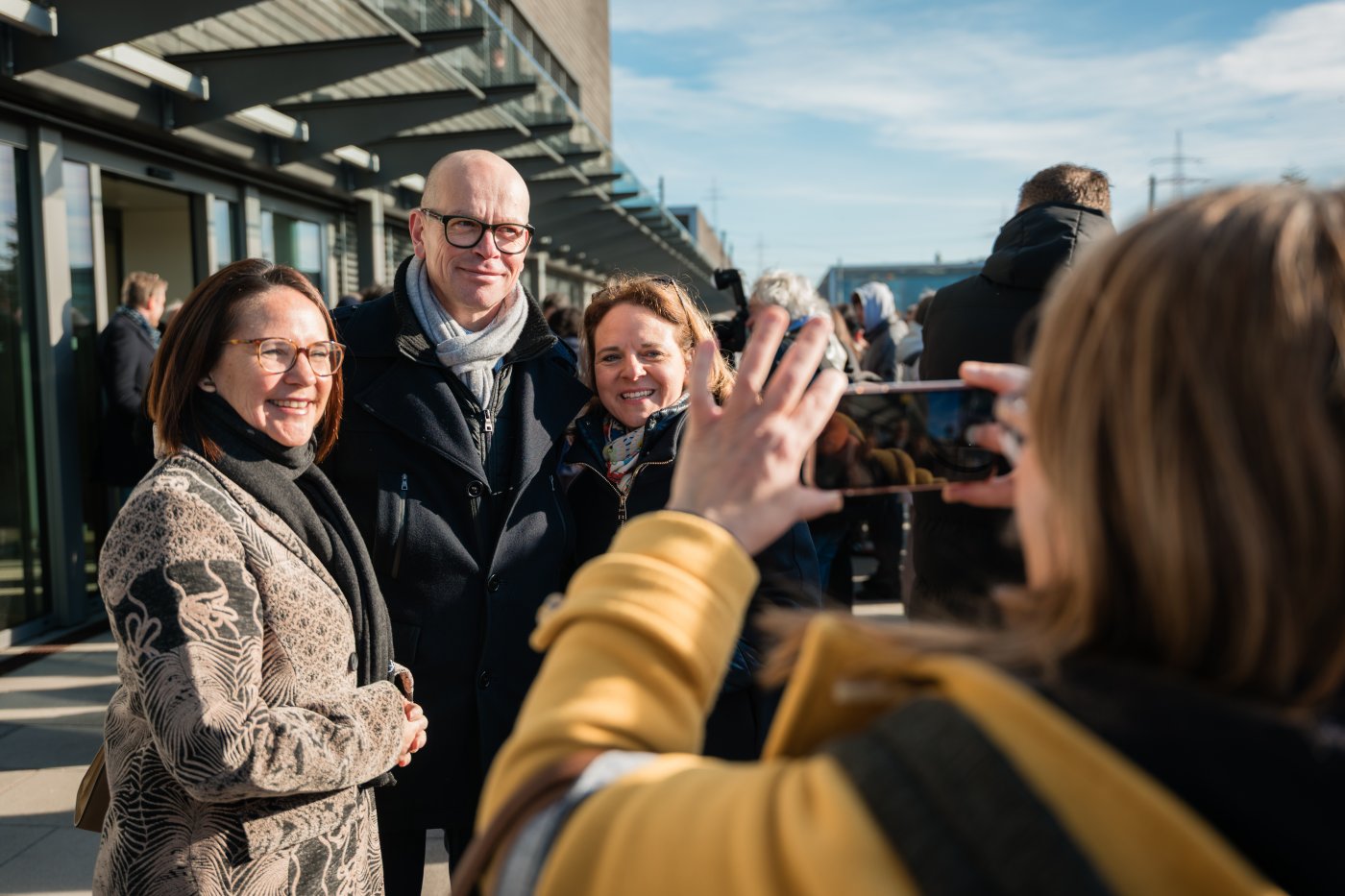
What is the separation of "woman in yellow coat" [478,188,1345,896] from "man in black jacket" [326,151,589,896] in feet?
5.45

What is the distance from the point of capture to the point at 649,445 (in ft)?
8.65

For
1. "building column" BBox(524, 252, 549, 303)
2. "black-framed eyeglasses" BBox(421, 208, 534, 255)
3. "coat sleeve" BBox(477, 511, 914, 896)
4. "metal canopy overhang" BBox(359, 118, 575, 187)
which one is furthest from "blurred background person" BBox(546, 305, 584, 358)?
"building column" BBox(524, 252, 549, 303)

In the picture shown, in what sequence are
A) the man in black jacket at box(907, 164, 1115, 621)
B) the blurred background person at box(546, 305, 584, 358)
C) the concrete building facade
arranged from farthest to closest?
1. the blurred background person at box(546, 305, 584, 358)
2. the concrete building facade
3. the man in black jacket at box(907, 164, 1115, 621)

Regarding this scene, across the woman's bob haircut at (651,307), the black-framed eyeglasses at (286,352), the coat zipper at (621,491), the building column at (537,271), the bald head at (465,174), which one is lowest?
the coat zipper at (621,491)

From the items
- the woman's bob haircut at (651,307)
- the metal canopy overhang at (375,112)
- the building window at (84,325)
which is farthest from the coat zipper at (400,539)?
the metal canopy overhang at (375,112)

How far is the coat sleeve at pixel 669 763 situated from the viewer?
2.29ft

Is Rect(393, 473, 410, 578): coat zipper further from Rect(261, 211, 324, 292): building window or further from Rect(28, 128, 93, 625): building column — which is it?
Rect(261, 211, 324, 292): building window

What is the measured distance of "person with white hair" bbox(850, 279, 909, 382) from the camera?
793 cm

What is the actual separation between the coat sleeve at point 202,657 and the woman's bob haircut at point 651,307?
3.91ft

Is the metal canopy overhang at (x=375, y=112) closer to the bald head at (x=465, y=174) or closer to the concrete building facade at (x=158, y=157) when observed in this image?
the concrete building facade at (x=158, y=157)

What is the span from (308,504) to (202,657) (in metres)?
0.45

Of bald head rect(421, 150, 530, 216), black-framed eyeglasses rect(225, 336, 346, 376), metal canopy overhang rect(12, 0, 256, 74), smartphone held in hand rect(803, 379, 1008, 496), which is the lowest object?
smartphone held in hand rect(803, 379, 1008, 496)

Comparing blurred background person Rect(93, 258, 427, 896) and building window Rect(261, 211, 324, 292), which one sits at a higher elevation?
building window Rect(261, 211, 324, 292)

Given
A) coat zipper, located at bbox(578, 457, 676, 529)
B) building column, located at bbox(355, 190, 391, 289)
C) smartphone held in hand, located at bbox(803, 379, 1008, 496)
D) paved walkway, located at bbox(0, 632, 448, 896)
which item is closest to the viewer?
smartphone held in hand, located at bbox(803, 379, 1008, 496)
